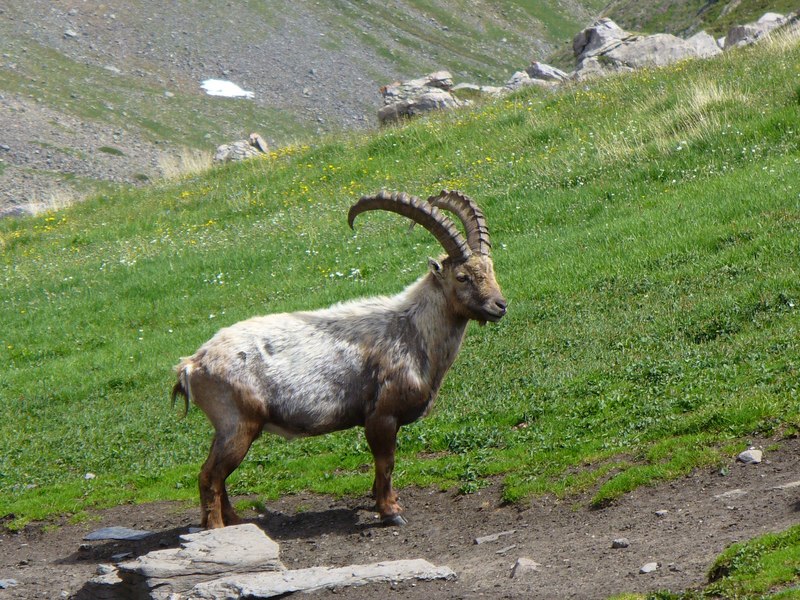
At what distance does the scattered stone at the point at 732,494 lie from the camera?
29.2 feet

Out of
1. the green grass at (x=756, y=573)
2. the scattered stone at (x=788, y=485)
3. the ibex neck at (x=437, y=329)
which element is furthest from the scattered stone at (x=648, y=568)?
the ibex neck at (x=437, y=329)

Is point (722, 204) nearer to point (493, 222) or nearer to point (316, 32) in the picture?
point (493, 222)

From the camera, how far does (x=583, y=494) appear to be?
1002 cm

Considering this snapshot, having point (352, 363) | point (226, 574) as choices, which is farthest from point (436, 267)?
point (226, 574)

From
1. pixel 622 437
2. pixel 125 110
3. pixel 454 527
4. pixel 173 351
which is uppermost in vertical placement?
pixel 622 437

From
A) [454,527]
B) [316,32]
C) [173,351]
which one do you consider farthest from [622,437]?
[316,32]

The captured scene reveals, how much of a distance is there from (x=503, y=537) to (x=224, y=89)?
71497mm

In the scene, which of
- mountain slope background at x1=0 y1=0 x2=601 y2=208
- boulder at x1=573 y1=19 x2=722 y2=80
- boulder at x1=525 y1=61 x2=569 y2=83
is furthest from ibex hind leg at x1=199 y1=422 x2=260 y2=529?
mountain slope background at x1=0 y1=0 x2=601 y2=208

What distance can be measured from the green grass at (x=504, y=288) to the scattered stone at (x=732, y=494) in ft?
2.52

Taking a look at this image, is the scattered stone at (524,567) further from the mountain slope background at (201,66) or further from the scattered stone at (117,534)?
the mountain slope background at (201,66)

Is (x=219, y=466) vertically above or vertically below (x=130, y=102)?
above

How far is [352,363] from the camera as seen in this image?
10664 mm

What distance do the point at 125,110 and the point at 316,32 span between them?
2532 centimetres

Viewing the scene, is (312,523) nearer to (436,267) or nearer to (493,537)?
(493,537)
